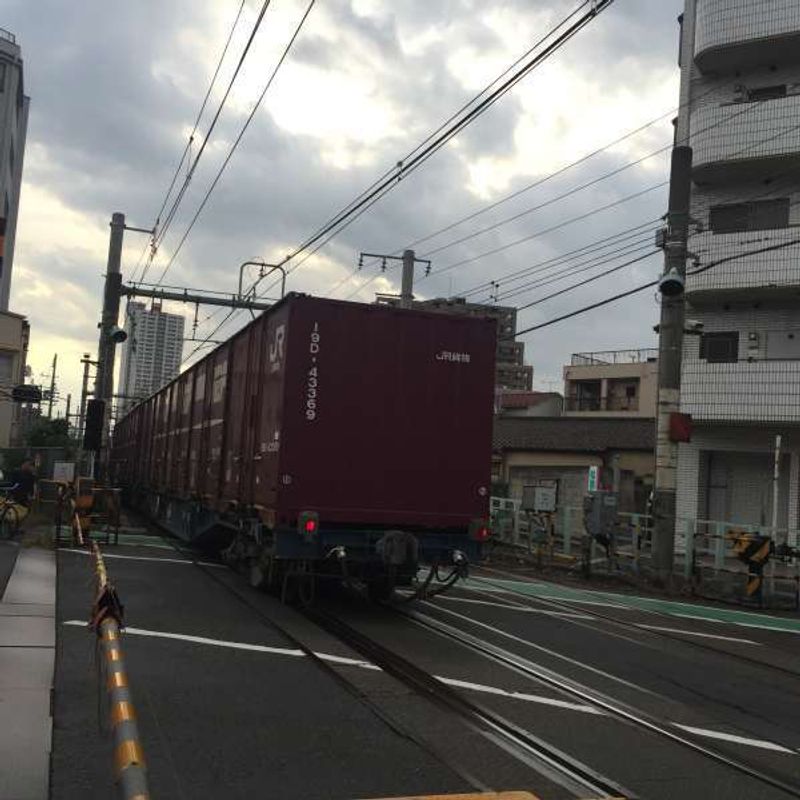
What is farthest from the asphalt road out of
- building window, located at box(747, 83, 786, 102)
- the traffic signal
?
building window, located at box(747, 83, 786, 102)

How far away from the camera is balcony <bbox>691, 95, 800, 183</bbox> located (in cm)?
2184

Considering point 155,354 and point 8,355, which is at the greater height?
point 155,354

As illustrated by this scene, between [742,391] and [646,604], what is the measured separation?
1049 cm

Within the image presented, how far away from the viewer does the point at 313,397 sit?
33.0 ft

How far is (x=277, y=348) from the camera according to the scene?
34.6ft

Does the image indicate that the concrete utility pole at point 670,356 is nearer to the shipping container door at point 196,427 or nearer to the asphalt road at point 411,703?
the asphalt road at point 411,703

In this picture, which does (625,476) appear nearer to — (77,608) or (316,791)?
(77,608)

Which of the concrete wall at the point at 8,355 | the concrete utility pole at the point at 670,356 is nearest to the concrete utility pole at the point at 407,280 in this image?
the concrete utility pole at the point at 670,356

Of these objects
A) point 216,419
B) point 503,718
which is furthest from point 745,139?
point 503,718

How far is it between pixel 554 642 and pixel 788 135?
701 inches

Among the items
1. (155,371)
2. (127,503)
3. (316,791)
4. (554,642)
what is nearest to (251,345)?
(554,642)

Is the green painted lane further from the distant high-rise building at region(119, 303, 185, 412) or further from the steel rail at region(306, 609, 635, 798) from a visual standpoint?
the distant high-rise building at region(119, 303, 185, 412)

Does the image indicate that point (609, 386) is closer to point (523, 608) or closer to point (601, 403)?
point (601, 403)

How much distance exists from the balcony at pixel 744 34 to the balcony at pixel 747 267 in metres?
4.88
